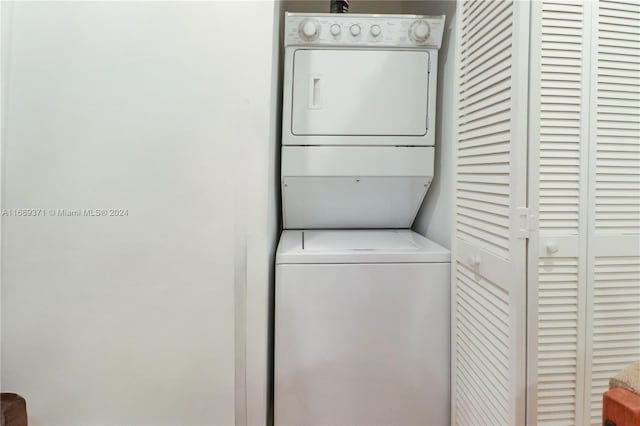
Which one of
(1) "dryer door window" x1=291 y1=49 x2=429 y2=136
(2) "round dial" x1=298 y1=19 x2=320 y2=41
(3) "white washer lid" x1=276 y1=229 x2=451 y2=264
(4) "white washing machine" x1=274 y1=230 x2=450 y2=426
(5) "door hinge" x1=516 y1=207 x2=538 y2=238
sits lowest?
(4) "white washing machine" x1=274 y1=230 x2=450 y2=426

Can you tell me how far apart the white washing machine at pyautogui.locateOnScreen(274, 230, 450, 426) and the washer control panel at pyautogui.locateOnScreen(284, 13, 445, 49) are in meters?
0.98

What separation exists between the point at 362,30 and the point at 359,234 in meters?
0.99

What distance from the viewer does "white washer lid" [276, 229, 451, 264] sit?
4.92ft

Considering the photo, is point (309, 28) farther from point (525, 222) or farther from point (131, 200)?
point (525, 222)

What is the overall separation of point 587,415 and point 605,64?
0.95 metres

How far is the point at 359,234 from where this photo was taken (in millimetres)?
1912

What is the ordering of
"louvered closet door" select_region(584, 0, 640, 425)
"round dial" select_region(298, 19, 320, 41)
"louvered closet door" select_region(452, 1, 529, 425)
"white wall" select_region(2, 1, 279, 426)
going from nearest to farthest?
"louvered closet door" select_region(584, 0, 640, 425) → "louvered closet door" select_region(452, 1, 529, 425) → "white wall" select_region(2, 1, 279, 426) → "round dial" select_region(298, 19, 320, 41)

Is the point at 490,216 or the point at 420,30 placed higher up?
the point at 420,30

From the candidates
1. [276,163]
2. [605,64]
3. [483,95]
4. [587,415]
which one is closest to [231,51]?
[276,163]

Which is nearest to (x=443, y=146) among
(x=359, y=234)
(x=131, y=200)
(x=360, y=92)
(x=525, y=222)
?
(x=360, y=92)

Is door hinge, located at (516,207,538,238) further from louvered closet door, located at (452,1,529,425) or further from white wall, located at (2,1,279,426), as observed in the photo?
white wall, located at (2,1,279,426)

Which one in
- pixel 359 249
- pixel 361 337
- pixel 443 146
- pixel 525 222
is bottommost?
pixel 361 337

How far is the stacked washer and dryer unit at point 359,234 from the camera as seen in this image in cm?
150

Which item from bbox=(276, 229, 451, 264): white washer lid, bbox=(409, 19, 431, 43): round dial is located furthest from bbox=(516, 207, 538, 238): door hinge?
bbox=(409, 19, 431, 43): round dial
